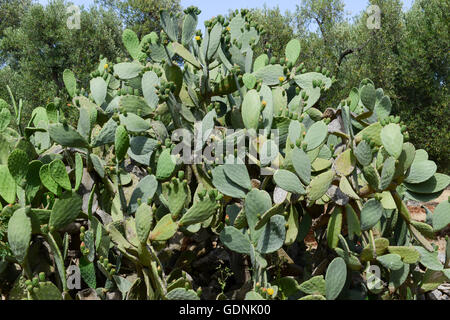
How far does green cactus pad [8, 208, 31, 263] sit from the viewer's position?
1.62m

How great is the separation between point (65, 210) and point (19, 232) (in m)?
A: 0.19

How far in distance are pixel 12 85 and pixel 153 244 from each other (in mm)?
13449

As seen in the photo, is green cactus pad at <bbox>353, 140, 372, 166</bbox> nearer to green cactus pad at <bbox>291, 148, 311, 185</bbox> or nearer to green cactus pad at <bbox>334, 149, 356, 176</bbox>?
green cactus pad at <bbox>334, 149, 356, 176</bbox>

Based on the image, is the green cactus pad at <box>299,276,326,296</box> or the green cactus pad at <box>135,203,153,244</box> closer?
the green cactus pad at <box>135,203,153,244</box>

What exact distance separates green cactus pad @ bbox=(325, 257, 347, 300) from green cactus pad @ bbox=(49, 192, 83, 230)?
1.05m

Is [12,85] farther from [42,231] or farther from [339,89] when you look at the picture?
[42,231]

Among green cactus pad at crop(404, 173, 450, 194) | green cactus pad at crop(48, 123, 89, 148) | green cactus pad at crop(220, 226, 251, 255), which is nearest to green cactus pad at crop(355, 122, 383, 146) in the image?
green cactus pad at crop(404, 173, 450, 194)

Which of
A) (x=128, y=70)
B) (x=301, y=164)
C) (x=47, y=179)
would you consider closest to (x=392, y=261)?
(x=301, y=164)

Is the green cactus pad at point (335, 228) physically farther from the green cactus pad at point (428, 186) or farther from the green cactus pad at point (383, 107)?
the green cactus pad at point (383, 107)

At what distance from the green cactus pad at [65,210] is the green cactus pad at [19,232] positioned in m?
0.11

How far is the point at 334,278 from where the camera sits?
1767 mm
